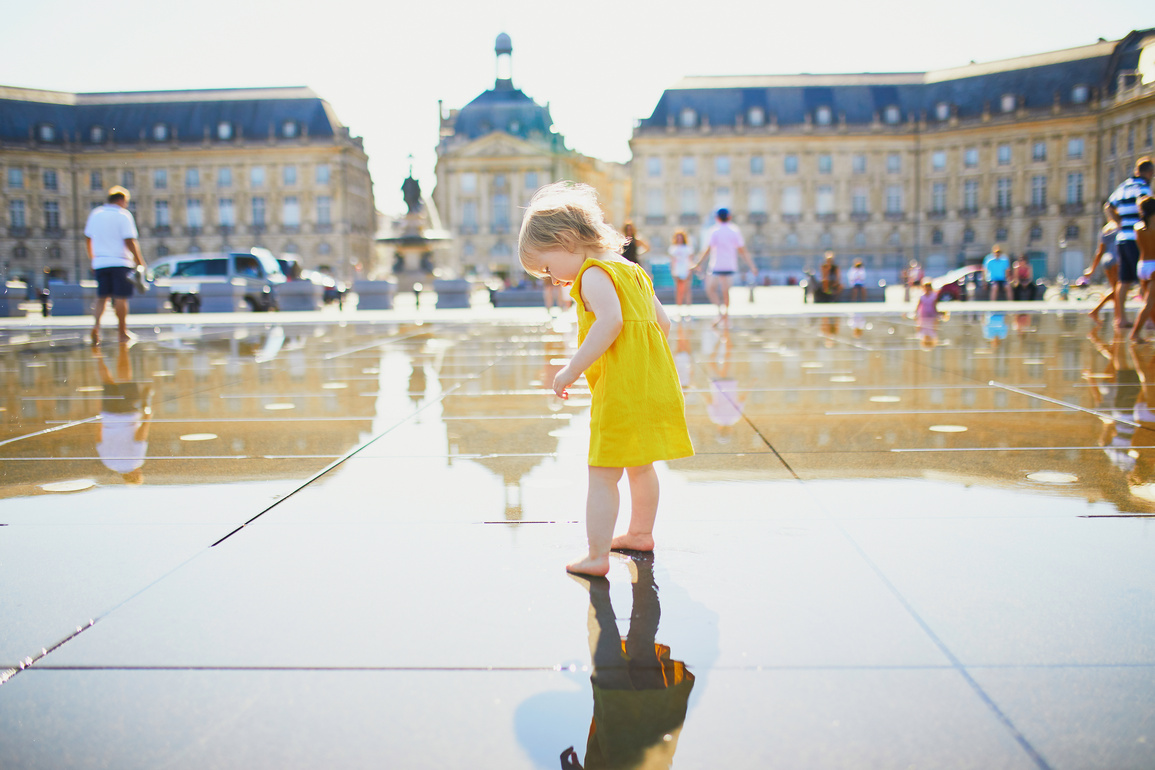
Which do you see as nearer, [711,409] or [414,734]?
[414,734]

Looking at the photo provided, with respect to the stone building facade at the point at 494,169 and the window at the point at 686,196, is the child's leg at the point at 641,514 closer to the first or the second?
the window at the point at 686,196

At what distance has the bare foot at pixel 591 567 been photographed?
2500 millimetres

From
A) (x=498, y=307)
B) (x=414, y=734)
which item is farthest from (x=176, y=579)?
(x=498, y=307)

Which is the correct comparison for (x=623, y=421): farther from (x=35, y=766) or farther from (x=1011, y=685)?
(x=35, y=766)

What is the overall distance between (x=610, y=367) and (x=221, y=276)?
2720cm

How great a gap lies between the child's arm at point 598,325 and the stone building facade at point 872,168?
66157 millimetres

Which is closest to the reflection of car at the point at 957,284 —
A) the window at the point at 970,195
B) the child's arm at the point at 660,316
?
the child's arm at the point at 660,316

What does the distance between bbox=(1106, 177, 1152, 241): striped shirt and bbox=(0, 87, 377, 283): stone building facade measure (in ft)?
220

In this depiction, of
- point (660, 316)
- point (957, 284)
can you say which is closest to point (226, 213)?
point (957, 284)

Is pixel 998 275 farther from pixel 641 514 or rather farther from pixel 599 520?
pixel 599 520

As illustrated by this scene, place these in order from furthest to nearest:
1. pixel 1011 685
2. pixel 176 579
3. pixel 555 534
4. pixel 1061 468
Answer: pixel 1061 468 → pixel 555 534 → pixel 176 579 → pixel 1011 685

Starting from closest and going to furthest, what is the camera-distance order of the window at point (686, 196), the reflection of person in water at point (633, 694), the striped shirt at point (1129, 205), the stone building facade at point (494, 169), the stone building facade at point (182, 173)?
the reflection of person in water at point (633, 694) → the striped shirt at point (1129, 205) → the window at point (686, 196) → the stone building facade at point (182, 173) → the stone building facade at point (494, 169)

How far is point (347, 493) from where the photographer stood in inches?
133

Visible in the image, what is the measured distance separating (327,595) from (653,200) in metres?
73.0
